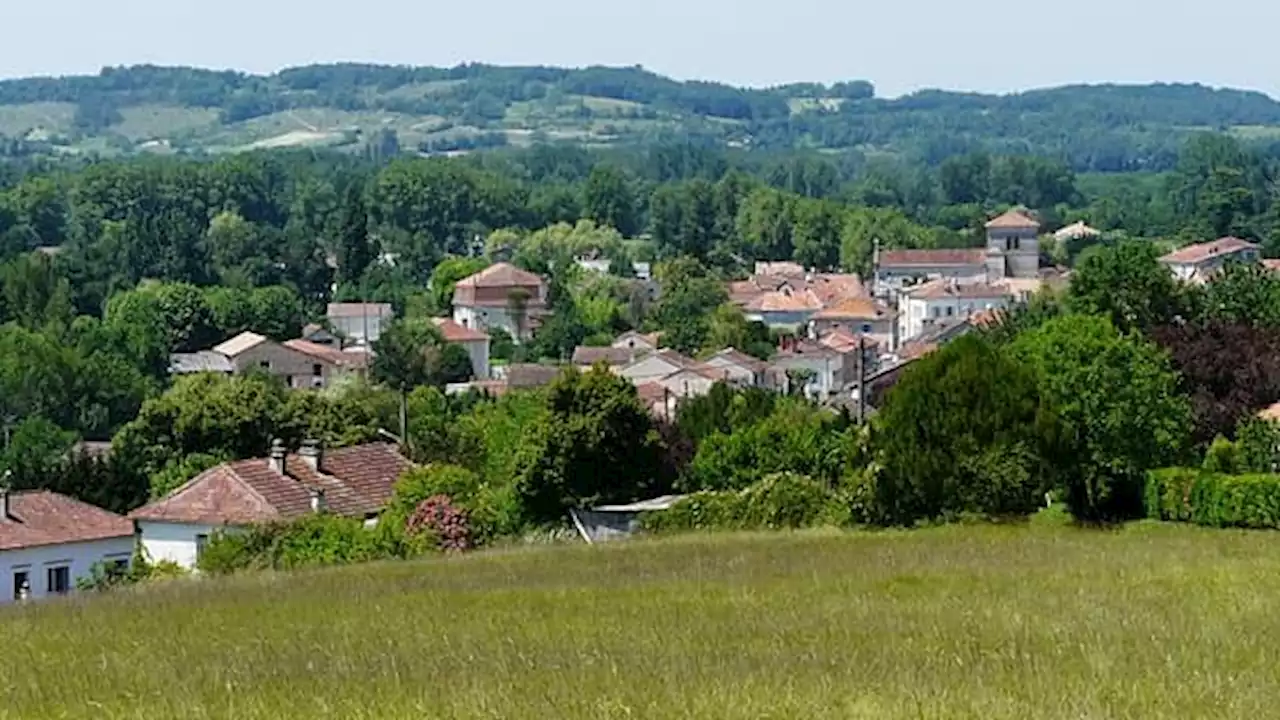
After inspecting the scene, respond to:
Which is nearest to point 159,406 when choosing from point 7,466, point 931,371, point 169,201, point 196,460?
point 196,460

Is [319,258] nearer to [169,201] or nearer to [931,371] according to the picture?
[169,201]

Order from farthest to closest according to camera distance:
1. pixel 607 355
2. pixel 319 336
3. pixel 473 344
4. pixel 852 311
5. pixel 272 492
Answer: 1. pixel 852 311
2. pixel 319 336
3. pixel 473 344
4. pixel 607 355
5. pixel 272 492

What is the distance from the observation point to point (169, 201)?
158 m

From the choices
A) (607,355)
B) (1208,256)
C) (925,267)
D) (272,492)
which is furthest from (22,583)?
(925,267)

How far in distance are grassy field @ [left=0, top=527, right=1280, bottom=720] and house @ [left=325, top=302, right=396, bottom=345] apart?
8880cm

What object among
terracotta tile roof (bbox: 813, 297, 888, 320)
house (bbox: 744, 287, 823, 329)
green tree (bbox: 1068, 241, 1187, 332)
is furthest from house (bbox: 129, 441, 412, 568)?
terracotta tile roof (bbox: 813, 297, 888, 320)

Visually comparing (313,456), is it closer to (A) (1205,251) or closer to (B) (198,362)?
(B) (198,362)

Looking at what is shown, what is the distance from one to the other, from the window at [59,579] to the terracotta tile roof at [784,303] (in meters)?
78.5

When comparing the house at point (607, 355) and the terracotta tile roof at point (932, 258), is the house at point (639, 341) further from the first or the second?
the terracotta tile roof at point (932, 258)

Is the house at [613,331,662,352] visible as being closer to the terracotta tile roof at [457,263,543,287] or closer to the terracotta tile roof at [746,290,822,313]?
the terracotta tile roof at [746,290,822,313]

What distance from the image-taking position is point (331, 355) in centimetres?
9062

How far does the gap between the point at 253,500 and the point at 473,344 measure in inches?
2428

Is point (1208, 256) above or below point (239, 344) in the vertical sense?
above

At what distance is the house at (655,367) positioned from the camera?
75.9 m
